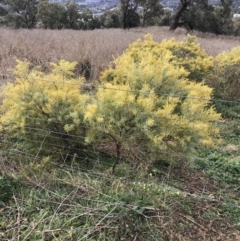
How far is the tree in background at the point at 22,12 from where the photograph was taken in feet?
89.7

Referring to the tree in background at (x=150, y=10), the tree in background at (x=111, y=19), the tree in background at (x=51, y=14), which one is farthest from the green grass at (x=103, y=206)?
the tree in background at (x=111, y=19)

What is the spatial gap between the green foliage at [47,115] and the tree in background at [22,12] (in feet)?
84.6

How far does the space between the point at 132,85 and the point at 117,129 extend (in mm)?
616

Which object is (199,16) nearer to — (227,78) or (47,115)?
(227,78)

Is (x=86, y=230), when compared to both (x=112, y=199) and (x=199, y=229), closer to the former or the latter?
(x=112, y=199)

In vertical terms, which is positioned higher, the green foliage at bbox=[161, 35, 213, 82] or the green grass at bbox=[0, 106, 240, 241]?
the green foliage at bbox=[161, 35, 213, 82]

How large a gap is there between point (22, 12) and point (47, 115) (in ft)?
92.5

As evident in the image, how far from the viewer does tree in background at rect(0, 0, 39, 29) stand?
2733 centimetres

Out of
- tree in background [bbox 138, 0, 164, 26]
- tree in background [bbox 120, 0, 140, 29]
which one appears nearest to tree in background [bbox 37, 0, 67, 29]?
tree in background [bbox 120, 0, 140, 29]

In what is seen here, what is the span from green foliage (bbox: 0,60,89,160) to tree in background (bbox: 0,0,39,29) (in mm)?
25784

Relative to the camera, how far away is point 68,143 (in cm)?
378

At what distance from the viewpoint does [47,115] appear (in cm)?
370

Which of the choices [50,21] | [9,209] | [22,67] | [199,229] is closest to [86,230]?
[9,209]

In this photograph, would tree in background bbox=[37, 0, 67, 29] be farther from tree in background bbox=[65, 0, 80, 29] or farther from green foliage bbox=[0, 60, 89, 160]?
green foliage bbox=[0, 60, 89, 160]
